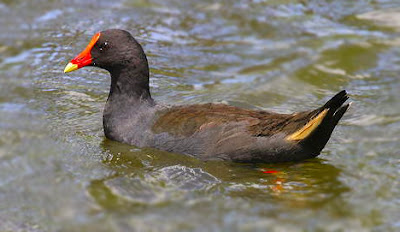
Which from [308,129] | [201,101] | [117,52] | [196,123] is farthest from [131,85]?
[308,129]

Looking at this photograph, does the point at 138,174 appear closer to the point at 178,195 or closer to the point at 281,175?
the point at 178,195

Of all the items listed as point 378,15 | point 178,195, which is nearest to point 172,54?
point 378,15

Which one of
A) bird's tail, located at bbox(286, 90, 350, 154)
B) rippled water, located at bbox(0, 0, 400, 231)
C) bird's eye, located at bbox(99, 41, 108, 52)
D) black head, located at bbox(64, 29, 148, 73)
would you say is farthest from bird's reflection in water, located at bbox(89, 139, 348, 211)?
bird's eye, located at bbox(99, 41, 108, 52)

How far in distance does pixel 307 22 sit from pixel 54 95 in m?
3.61

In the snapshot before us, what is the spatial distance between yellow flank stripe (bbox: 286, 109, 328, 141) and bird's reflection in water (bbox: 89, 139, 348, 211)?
0.94 feet

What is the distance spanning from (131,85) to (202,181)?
1190 mm

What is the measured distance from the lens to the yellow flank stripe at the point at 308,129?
5.02 meters

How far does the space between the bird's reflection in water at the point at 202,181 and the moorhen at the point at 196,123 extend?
8 centimetres

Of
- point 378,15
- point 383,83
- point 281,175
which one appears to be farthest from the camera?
point 378,15

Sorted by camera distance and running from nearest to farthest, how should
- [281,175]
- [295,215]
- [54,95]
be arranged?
[295,215] < [281,175] < [54,95]

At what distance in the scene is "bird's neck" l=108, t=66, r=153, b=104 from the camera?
5895 mm

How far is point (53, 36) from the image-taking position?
8.45 meters

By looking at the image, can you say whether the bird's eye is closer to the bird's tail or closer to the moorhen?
the moorhen

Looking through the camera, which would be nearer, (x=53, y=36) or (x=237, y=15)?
(x=53, y=36)
